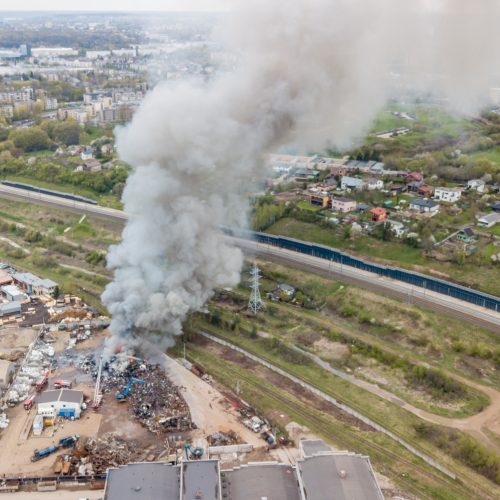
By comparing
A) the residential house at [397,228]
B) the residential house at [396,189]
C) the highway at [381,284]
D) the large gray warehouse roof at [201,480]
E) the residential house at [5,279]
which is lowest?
the residential house at [5,279]

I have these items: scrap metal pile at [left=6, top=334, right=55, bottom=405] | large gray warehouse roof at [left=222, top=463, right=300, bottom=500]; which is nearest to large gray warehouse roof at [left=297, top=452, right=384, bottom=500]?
large gray warehouse roof at [left=222, top=463, right=300, bottom=500]

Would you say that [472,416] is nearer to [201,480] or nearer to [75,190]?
[201,480]

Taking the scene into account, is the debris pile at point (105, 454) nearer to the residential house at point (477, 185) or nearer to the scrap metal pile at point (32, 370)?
the scrap metal pile at point (32, 370)

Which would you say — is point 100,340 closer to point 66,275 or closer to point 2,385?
point 2,385

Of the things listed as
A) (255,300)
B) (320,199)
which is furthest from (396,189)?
(255,300)

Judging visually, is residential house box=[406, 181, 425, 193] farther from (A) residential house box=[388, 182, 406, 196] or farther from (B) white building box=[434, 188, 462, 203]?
(B) white building box=[434, 188, 462, 203]

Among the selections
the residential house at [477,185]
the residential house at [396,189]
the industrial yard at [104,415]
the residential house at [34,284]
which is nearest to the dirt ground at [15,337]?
the industrial yard at [104,415]

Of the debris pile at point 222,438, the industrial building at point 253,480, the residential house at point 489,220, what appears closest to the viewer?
the industrial building at point 253,480
